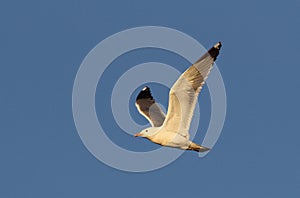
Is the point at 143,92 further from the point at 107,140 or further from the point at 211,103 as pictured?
the point at 211,103

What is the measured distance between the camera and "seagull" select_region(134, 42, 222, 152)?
27.4 meters

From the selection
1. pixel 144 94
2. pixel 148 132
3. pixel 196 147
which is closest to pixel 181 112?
pixel 196 147

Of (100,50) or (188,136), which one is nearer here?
(188,136)

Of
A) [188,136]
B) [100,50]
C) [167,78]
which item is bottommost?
[188,136]

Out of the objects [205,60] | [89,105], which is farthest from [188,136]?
[89,105]

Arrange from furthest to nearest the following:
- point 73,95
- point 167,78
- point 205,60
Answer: point 73,95
point 167,78
point 205,60

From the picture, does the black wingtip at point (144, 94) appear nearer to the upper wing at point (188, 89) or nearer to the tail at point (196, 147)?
the tail at point (196, 147)

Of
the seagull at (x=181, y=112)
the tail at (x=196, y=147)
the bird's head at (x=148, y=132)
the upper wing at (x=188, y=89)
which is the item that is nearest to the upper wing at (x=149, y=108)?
the seagull at (x=181, y=112)

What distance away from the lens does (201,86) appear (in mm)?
27656

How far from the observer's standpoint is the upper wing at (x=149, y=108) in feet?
101

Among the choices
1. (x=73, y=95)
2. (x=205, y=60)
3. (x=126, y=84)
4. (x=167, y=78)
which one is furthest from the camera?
(x=73, y=95)

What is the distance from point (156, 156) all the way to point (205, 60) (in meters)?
4.50

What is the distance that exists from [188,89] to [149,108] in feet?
13.0

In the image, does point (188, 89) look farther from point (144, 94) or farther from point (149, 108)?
point (144, 94)
